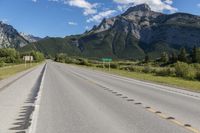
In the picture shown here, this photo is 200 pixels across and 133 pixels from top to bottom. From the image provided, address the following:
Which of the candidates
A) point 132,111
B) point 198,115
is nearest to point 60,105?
point 132,111

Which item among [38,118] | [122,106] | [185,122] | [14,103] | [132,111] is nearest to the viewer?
[185,122]

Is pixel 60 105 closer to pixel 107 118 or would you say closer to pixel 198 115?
pixel 107 118

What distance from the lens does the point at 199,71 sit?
45406 millimetres

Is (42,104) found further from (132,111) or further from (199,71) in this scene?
(199,71)

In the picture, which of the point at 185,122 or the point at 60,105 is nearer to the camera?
the point at 185,122

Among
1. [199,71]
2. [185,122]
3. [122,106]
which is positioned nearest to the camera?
[185,122]

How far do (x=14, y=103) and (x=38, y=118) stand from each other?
15.4ft

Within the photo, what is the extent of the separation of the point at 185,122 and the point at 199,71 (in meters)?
35.5

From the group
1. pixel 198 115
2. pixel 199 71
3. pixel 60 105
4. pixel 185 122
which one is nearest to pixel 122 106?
pixel 60 105

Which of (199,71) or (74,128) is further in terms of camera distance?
(199,71)

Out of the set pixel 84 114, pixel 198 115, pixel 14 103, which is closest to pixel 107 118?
pixel 84 114

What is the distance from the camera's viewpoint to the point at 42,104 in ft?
51.5

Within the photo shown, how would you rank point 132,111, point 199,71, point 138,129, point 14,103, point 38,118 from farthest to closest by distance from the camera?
point 199,71
point 14,103
point 132,111
point 38,118
point 138,129

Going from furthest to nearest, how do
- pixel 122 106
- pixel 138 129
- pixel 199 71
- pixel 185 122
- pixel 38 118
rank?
pixel 199 71 < pixel 122 106 < pixel 38 118 < pixel 185 122 < pixel 138 129
